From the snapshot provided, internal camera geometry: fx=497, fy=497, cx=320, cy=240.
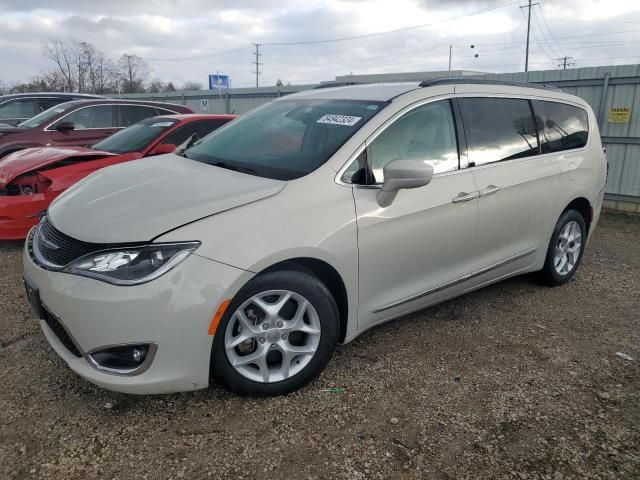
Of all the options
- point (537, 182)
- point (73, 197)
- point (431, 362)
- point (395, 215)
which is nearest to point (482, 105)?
point (537, 182)

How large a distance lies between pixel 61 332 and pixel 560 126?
4.07 m

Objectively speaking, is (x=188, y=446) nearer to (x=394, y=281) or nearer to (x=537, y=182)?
(x=394, y=281)

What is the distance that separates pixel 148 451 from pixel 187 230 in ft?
3.38

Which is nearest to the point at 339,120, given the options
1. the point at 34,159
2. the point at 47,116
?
the point at 34,159

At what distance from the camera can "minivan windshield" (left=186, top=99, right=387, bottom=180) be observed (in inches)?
115

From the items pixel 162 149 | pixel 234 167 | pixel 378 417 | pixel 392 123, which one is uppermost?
pixel 392 123

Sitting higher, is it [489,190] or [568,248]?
[489,190]

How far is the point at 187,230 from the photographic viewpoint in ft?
7.62

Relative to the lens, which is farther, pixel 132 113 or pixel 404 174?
pixel 132 113

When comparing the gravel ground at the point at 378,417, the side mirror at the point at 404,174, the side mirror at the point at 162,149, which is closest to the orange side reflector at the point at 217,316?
the gravel ground at the point at 378,417

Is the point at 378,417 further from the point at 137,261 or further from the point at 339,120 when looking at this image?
the point at 339,120

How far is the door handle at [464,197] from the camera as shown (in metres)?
3.24

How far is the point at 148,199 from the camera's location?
8.58 feet

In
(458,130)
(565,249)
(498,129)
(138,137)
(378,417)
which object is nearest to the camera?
(378,417)
